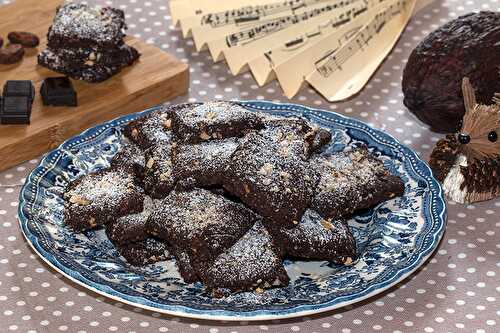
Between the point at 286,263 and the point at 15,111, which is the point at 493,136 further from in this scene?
the point at 15,111

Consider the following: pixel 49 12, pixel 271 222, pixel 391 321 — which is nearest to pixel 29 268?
pixel 271 222

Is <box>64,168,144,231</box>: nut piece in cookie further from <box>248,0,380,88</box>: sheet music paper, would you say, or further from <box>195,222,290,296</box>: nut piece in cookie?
<box>248,0,380,88</box>: sheet music paper

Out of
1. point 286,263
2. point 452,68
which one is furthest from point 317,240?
point 452,68

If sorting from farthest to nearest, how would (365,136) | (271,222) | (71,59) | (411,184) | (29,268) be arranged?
(71,59) < (365,136) < (411,184) < (29,268) < (271,222)

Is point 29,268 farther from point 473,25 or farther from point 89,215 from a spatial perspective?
point 473,25

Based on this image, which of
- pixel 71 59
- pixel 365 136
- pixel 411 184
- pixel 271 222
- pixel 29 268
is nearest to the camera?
pixel 271 222
